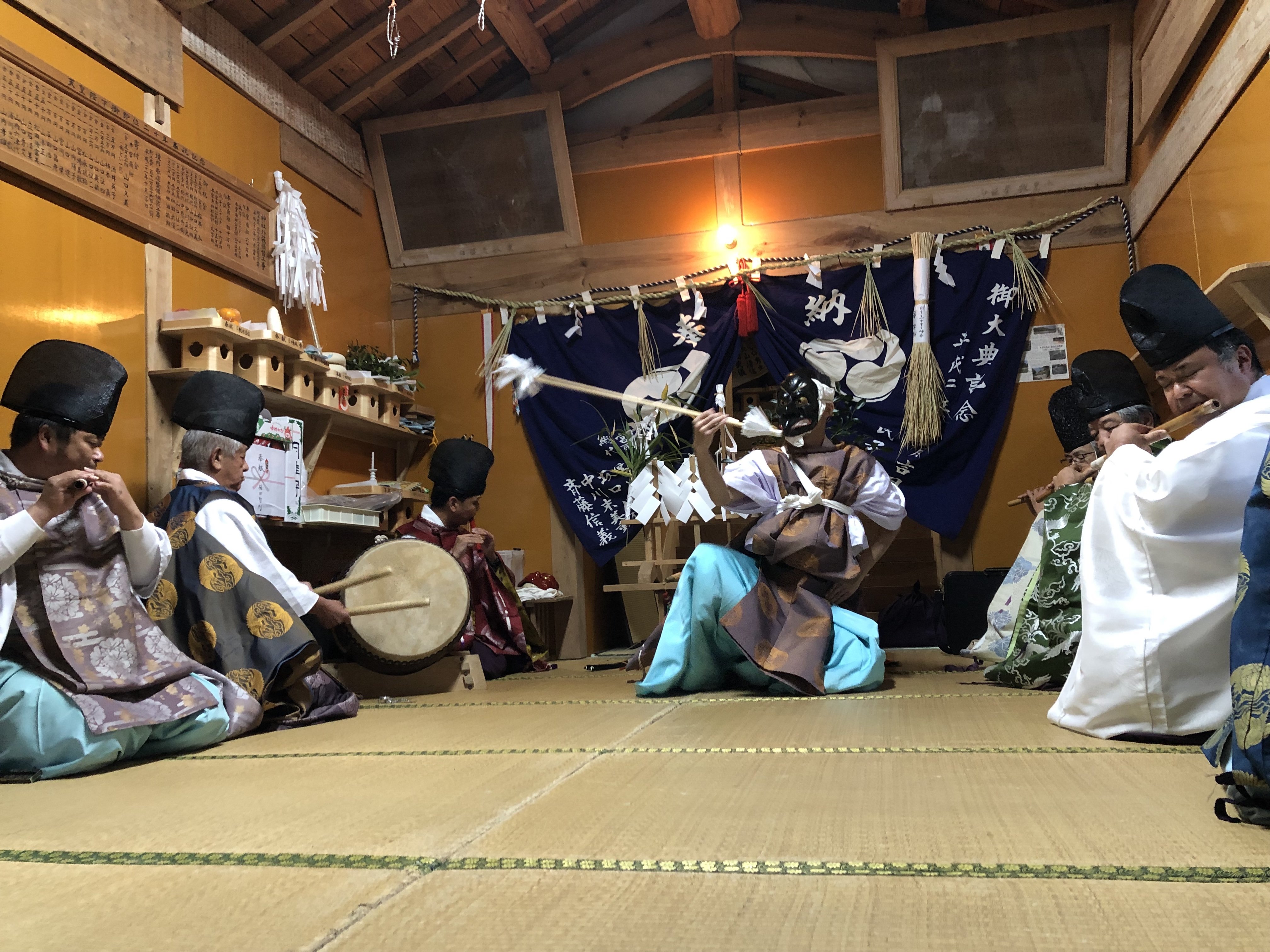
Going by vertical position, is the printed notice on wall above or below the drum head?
above

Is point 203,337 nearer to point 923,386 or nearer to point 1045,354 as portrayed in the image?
point 923,386

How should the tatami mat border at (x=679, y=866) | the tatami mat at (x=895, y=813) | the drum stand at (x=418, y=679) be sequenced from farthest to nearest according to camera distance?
the drum stand at (x=418, y=679)
the tatami mat at (x=895, y=813)
the tatami mat border at (x=679, y=866)

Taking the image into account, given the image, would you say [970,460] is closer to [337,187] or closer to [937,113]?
[937,113]

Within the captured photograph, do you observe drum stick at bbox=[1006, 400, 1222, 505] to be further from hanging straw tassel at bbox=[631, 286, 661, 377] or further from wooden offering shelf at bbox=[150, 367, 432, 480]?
hanging straw tassel at bbox=[631, 286, 661, 377]

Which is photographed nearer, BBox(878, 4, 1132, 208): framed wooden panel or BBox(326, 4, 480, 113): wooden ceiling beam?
BBox(878, 4, 1132, 208): framed wooden panel

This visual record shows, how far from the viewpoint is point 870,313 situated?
5684mm

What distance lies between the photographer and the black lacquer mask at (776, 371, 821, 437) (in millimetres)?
3914

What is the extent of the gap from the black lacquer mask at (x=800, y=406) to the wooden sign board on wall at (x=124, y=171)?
114 inches

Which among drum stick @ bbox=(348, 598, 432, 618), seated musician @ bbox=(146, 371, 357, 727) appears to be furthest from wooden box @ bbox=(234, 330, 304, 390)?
drum stick @ bbox=(348, 598, 432, 618)

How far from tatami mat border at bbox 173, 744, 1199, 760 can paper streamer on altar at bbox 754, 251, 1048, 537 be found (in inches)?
134

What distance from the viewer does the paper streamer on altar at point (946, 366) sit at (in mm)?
5492

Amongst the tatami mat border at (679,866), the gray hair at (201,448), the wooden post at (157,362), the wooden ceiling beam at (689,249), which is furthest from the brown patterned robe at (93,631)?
the wooden ceiling beam at (689,249)

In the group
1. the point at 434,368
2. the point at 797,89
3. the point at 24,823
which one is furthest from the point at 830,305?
the point at 24,823

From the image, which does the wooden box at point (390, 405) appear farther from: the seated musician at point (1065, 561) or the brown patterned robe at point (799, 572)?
the seated musician at point (1065, 561)
